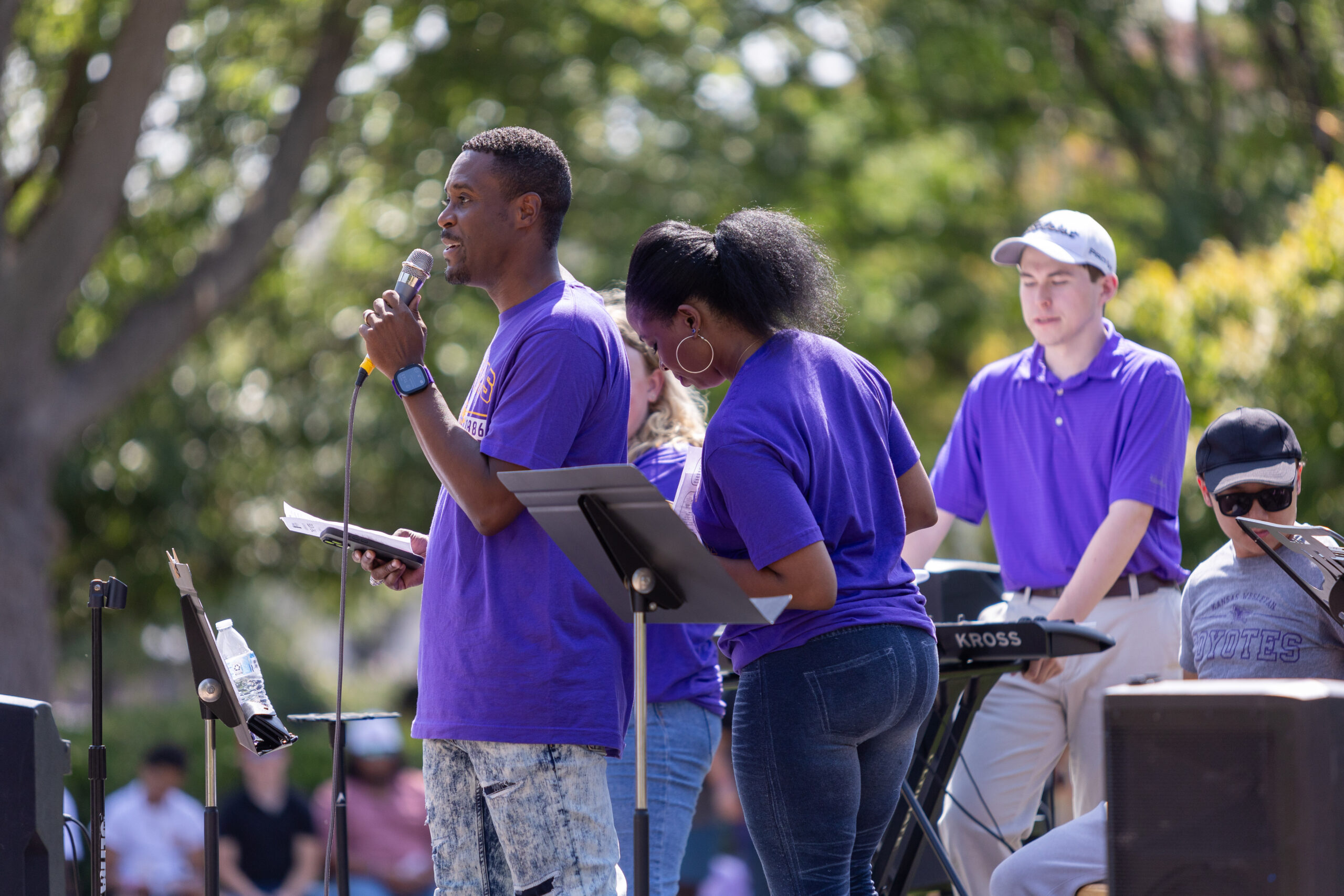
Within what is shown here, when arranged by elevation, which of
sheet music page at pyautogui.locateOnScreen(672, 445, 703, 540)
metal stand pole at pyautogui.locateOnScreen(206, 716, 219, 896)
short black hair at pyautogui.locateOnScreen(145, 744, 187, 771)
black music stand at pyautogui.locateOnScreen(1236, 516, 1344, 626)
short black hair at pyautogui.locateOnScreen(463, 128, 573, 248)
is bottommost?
short black hair at pyautogui.locateOnScreen(145, 744, 187, 771)

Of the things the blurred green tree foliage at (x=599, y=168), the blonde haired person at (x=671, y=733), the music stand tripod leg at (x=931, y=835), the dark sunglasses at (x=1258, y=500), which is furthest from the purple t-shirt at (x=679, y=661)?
the blurred green tree foliage at (x=599, y=168)

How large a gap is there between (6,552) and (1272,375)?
7.14 metres

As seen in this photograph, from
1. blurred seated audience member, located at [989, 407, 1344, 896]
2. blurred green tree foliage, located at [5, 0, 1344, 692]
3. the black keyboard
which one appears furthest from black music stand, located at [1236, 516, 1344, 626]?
blurred green tree foliage, located at [5, 0, 1344, 692]

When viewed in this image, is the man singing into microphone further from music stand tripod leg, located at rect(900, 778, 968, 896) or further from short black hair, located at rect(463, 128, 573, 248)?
music stand tripod leg, located at rect(900, 778, 968, 896)

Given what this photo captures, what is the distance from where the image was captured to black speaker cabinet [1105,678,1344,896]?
229 centimetres

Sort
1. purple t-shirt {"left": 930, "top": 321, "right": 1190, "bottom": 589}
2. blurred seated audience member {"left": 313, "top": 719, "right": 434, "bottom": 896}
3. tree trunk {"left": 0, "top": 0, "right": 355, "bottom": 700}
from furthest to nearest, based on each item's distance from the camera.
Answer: tree trunk {"left": 0, "top": 0, "right": 355, "bottom": 700}
blurred seated audience member {"left": 313, "top": 719, "right": 434, "bottom": 896}
purple t-shirt {"left": 930, "top": 321, "right": 1190, "bottom": 589}

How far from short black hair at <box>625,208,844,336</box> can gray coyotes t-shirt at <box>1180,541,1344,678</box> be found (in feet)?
4.50

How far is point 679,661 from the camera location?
3.66m

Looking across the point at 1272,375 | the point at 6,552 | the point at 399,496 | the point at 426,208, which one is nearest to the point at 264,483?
the point at 399,496

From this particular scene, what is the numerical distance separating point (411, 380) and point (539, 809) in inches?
35.1

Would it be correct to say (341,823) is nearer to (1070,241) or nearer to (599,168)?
(1070,241)

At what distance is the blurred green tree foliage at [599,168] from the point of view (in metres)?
10.8

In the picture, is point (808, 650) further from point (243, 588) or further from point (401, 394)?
point (243, 588)

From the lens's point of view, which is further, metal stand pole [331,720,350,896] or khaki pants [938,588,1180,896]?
khaki pants [938,588,1180,896]
